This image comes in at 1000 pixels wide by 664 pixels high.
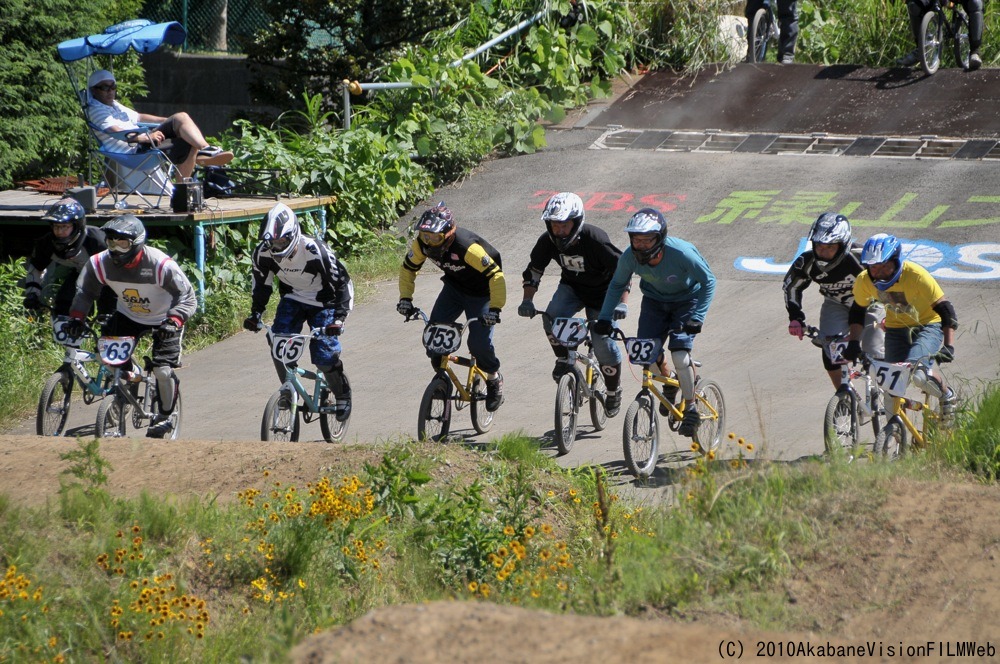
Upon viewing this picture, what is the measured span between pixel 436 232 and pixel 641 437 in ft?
7.48

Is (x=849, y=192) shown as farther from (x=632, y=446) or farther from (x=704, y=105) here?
(x=632, y=446)

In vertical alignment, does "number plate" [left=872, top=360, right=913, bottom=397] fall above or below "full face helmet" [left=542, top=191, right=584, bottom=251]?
below

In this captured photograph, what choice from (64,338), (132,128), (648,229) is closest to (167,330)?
(64,338)

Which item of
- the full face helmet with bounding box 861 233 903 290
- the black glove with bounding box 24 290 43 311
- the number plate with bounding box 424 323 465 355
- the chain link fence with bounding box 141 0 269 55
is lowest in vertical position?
the number plate with bounding box 424 323 465 355

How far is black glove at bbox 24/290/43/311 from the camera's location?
10329mm

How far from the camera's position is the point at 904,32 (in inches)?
784

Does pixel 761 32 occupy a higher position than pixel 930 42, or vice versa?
pixel 761 32

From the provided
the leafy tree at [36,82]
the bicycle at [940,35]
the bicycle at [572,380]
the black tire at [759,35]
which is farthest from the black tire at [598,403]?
the black tire at [759,35]

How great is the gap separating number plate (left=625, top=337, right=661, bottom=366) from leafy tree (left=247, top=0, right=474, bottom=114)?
11.6 metres

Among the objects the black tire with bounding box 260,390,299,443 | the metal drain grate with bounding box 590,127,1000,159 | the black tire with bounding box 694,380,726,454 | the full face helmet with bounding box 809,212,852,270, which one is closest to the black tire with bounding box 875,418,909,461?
the black tire with bounding box 694,380,726,454

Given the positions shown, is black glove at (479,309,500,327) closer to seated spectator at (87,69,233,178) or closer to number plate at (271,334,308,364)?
number plate at (271,334,308,364)

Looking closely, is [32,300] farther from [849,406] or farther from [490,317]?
[849,406]

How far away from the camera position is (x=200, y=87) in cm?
2205

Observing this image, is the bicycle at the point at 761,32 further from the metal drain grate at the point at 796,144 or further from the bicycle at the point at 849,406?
the bicycle at the point at 849,406
